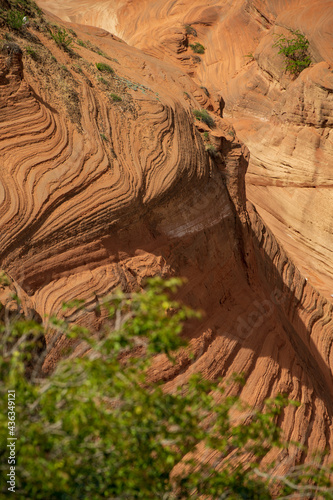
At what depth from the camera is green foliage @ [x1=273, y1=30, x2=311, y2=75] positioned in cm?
2050

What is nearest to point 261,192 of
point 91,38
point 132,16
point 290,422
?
point 91,38

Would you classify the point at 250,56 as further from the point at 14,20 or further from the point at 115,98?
the point at 14,20

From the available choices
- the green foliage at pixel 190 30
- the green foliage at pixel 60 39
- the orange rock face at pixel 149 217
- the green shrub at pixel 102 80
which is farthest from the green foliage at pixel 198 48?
the green shrub at pixel 102 80

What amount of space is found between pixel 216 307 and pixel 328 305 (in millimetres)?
5674

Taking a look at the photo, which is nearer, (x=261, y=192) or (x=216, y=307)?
(x=216, y=307)

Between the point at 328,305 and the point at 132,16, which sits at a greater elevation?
the point at 132,16

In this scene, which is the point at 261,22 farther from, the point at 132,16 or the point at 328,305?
the point at 328,305

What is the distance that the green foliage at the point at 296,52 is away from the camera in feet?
67.3

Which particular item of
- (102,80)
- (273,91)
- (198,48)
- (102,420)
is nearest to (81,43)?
(102,80)

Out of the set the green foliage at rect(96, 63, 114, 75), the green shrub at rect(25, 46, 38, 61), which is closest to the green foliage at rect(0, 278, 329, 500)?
the green shrub at rect(25, 46, 38, 61)

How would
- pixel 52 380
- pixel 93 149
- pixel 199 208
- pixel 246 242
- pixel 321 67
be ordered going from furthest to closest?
pixel 321 67 → pixel 246 242 → pixel 199 208 → pixel 93 149 → pixel 52 380

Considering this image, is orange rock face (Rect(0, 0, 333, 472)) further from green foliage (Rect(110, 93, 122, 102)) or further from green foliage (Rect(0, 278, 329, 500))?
green foliage (Rect(0, 278, 329, 500))

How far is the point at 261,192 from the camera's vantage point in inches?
744

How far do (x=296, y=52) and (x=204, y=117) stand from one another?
12.3m
